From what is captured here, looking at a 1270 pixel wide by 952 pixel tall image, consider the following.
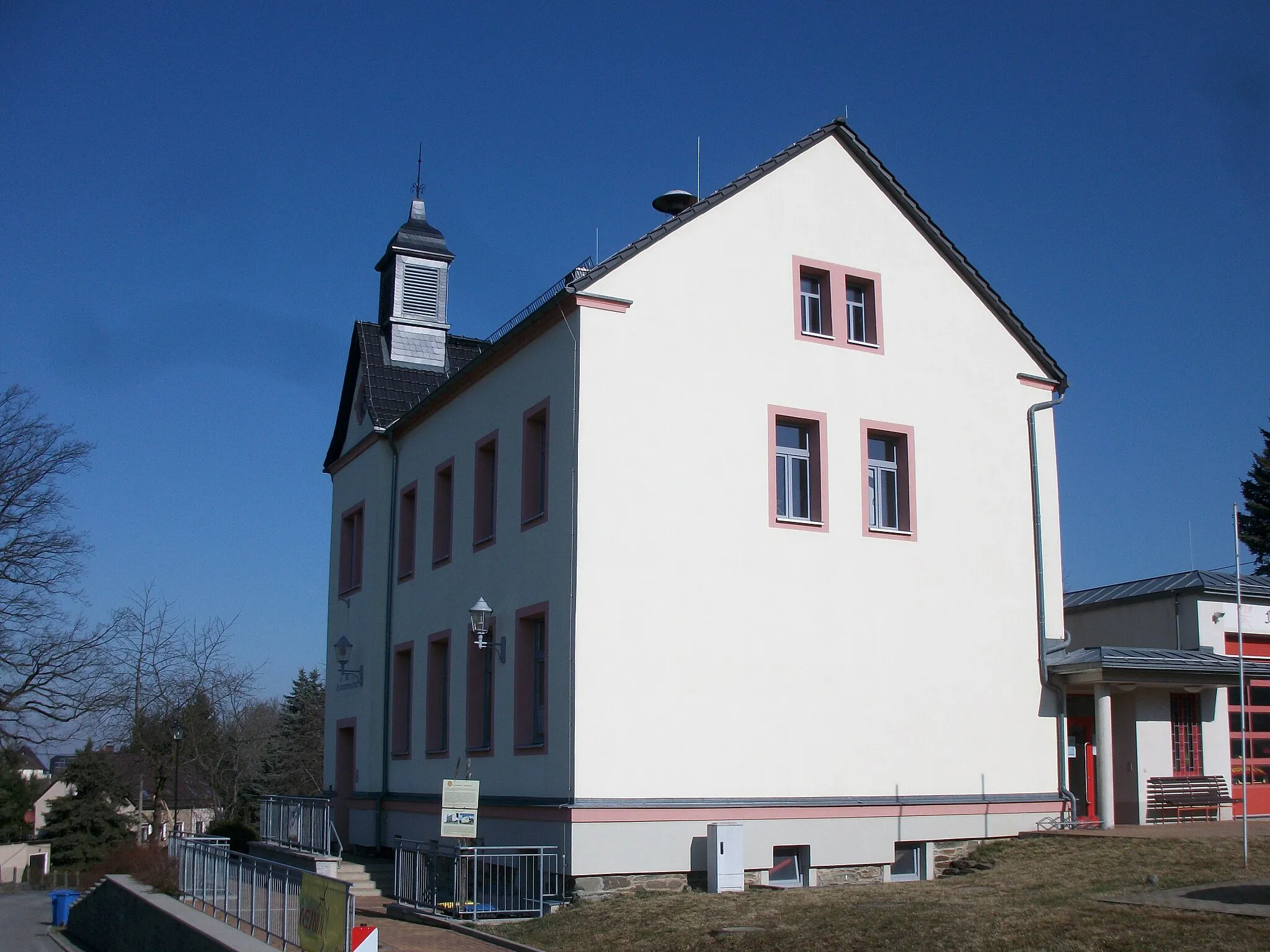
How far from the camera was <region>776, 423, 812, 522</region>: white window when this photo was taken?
18938 millimetres

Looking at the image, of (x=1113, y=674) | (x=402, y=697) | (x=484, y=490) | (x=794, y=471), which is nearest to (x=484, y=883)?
(x=484, y=490)

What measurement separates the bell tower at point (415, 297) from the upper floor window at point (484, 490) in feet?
24.9

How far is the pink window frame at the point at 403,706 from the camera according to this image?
77.2 feet

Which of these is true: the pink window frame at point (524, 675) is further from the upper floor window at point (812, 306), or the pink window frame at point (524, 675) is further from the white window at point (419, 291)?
the white window at point (419, 291)

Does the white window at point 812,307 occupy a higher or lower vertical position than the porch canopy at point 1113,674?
higher

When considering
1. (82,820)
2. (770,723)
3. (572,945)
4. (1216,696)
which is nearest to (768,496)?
(770,723)

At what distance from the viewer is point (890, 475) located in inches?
786

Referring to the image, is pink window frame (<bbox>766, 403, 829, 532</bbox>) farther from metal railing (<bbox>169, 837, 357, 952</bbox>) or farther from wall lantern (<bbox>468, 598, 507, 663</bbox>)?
metal railing (<bbox>169, 837, 357, 952</bbox>)

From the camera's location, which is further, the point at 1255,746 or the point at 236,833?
the point at 236,833

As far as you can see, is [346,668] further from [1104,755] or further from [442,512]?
[1104,755]

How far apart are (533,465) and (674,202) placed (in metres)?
5.49

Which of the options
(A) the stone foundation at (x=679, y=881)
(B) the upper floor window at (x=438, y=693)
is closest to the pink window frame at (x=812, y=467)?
(A) the stone foundation at (x=679, y=881)

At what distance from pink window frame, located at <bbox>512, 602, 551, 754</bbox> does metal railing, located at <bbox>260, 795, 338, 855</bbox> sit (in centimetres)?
619

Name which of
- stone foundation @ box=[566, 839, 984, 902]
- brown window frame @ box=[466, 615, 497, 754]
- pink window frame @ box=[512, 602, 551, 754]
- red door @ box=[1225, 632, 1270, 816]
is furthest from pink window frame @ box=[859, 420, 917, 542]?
red door @ box=[1225, 632, 1270, 816]
